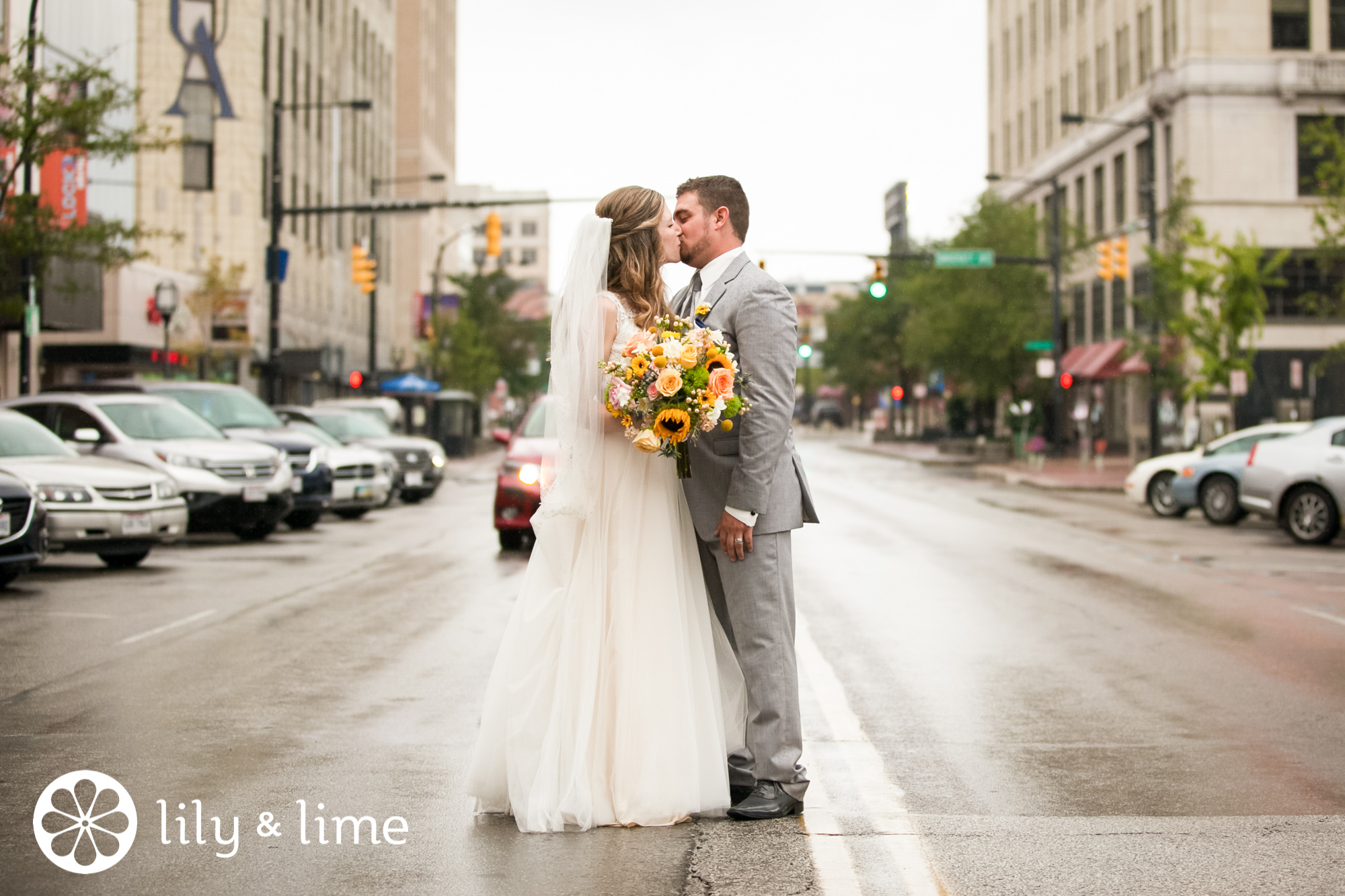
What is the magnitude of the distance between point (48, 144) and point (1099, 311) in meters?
45.6

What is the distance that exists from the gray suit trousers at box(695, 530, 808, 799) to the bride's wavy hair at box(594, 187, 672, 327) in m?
0.98

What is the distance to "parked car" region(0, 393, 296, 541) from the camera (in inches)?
664

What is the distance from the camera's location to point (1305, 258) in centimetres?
4744

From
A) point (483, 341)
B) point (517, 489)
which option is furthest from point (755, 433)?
point (483, 341)

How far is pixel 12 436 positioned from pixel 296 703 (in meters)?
8.54

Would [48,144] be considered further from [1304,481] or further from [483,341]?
[483,341]

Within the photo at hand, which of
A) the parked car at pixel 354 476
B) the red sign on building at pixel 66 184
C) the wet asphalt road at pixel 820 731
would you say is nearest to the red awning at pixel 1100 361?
the parked car at pixel 354 476

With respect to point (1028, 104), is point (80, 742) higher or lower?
lower

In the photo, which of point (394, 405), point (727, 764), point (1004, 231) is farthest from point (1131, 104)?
point (727, 764)

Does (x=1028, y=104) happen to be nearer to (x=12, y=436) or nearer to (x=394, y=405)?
(x=394, y=405)

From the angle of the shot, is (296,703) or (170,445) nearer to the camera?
(296,703)

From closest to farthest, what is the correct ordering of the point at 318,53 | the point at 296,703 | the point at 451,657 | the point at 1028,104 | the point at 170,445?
the point at 296,703 → the point at 451,657 → the point at 170,445 → the point at 318,53 → the point at 1028,104

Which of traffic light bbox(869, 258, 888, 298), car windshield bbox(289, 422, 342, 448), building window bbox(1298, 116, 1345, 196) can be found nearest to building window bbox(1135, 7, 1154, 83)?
building window bbox(1298, 116, 1345, 196)

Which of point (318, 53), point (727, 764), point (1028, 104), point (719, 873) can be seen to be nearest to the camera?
point (719, 873)
